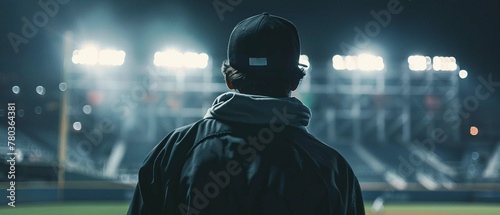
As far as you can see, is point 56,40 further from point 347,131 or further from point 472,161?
point 472,161

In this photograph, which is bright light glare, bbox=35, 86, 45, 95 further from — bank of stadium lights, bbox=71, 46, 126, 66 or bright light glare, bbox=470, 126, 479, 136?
bright light glare, bbox=470, 126, 479, 136

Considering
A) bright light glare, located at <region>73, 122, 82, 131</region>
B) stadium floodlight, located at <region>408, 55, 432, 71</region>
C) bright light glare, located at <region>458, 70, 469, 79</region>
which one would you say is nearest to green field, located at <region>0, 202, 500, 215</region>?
bright light glare, located at <region>73, 122, 82, 131</region>

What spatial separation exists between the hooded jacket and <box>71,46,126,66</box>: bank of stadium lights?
59.7ft

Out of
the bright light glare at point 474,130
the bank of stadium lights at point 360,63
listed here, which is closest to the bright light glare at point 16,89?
the bank of stadium lights at point 360,63

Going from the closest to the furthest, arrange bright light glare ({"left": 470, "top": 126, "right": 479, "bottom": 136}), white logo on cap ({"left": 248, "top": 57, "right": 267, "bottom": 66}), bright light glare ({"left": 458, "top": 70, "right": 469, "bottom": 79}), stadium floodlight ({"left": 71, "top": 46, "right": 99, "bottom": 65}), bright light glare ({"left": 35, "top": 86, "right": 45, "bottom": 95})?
white logo on cap ({"left": 248, "top": 57, "right": 267, "bottom": 66}), stadium floodlight ({"left": 71, "top": 46, "right": 99, "bottom": 65}), bright light glare ({"left": 458, "top": 70, "right": 469, "bottom": 79}), bright light glare ({"left": 35, "top": 86, "right": 45, "bottom": 95}), bright light glare ({"left": 470, "top": 126, "right": 479, "bottom": 136})

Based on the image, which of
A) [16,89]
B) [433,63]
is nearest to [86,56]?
[16,89]

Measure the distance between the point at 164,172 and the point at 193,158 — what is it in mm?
80

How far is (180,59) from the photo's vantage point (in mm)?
19234

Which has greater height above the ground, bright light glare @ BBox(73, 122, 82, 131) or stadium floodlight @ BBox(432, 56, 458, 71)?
stadium floodlight @ BBox(432, 56, 458, 71)

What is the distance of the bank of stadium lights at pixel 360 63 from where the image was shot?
20.0 m

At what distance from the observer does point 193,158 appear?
1.20 m

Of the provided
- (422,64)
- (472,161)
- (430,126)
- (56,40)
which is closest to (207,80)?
(56,40)

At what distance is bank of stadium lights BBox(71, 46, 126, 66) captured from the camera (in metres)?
18.7

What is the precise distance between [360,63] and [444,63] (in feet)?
10.0
